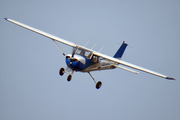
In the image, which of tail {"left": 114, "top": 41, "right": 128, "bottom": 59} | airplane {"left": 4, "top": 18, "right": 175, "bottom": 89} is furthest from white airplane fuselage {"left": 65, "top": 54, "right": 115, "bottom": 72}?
tail {"left": 114, "top": 41, "right": 128, "bottom": 59}

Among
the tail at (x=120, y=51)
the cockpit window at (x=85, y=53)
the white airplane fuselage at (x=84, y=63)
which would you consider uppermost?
the tail at (x=120, y=51)

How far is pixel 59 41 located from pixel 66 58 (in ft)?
10.6

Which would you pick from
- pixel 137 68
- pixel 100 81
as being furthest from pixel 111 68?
pixel 137 68

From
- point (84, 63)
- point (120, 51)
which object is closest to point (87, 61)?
point (84, 63)

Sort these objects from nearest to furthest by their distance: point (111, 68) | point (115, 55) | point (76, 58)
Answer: point (76, 58) → point (111, 68) → point (115, 55)

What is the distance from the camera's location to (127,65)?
99.9ft

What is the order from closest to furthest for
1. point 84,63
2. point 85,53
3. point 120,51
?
point 84,63
point 85,53
point 120,51

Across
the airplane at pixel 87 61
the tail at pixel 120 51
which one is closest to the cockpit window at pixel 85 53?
the airplane at pixel 87 61

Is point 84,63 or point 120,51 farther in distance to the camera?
point 120,51

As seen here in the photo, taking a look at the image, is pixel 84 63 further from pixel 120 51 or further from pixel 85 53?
pixel 120 51

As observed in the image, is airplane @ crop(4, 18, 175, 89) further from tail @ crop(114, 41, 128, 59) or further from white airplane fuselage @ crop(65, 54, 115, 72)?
tail @ crop(114, 41, 128, 59)

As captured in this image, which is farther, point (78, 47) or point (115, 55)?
point (115, 55)

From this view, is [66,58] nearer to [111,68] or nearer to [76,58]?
[76,58]

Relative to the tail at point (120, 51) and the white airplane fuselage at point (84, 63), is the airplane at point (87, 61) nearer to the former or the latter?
the white airplane fuselage at point (84, 63)
